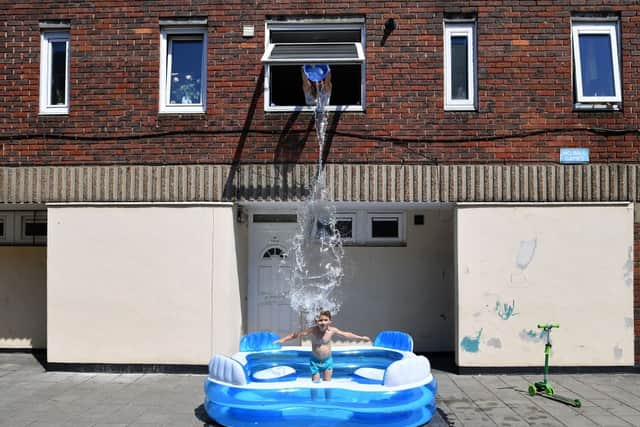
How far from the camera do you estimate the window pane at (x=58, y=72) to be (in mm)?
9969

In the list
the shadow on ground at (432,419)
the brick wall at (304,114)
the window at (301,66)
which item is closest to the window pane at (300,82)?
the window at (301,66)

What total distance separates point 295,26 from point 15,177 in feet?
15.5

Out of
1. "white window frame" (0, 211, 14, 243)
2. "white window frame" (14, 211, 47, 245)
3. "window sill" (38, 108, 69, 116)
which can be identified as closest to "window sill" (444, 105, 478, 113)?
"window sill" (38, 108, 69, 116)

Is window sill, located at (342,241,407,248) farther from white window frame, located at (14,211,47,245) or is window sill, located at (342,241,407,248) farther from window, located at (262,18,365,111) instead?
white window frame, located at (14,211,47,245)

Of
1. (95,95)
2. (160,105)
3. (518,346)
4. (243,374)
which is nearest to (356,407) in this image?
(243,374)

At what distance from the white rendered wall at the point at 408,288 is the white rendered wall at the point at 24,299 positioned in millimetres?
5107

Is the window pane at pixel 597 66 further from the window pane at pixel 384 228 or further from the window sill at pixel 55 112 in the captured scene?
the window sill at pixel 55 112

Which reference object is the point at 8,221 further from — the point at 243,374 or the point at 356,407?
the point at 356,407

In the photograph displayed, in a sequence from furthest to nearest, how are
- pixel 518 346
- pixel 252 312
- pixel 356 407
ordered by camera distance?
1. pixel 252 312
2. pixel 518 346
3. pixel 356 407

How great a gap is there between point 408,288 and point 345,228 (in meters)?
1.49

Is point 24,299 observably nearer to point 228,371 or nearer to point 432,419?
point 228,371

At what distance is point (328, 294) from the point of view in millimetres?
11383

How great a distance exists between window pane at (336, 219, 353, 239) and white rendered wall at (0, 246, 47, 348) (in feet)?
16.7

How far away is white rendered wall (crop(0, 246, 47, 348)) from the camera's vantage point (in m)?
11.4
